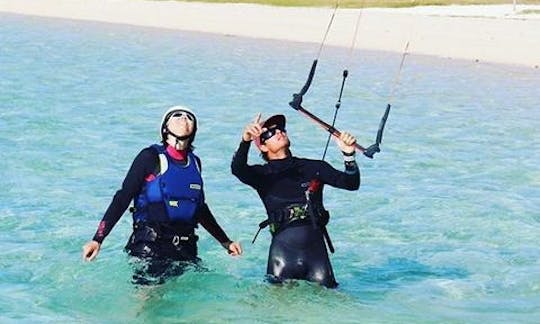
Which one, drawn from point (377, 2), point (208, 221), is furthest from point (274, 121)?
point (377, 2)

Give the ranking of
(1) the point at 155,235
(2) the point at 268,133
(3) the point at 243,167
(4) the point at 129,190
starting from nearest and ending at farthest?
1. (4) the point at 129,190
2. (1) the point at 155,235
3. (3) the point at 243,167
4. (2) the point at 268,133

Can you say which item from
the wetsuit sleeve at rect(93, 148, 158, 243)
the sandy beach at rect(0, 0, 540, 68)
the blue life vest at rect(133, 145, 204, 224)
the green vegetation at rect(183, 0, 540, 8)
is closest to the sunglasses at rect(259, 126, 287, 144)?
the blue life vest at rect(133, 145, 204, 224)

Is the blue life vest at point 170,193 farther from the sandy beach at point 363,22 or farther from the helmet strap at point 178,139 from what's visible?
the sandy beach at point 363,22

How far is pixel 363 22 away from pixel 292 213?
34898 millimetres

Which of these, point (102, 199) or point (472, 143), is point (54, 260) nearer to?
point (102, 199)

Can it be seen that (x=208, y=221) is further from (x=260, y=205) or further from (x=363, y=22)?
(x=363, y=22)

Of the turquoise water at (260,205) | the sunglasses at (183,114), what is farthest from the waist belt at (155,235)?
the sunglasses at (183,114)

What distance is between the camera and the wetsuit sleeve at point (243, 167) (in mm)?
7807

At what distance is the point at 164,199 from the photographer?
25.1 feet

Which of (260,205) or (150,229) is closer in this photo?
(150,229)

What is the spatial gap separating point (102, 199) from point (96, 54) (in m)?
20.5

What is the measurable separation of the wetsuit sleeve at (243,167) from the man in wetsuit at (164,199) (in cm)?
29

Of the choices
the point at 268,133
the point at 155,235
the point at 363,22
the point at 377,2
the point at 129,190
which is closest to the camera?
the point at 129,190

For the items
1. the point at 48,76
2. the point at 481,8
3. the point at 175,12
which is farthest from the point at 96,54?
the point at 481,8
